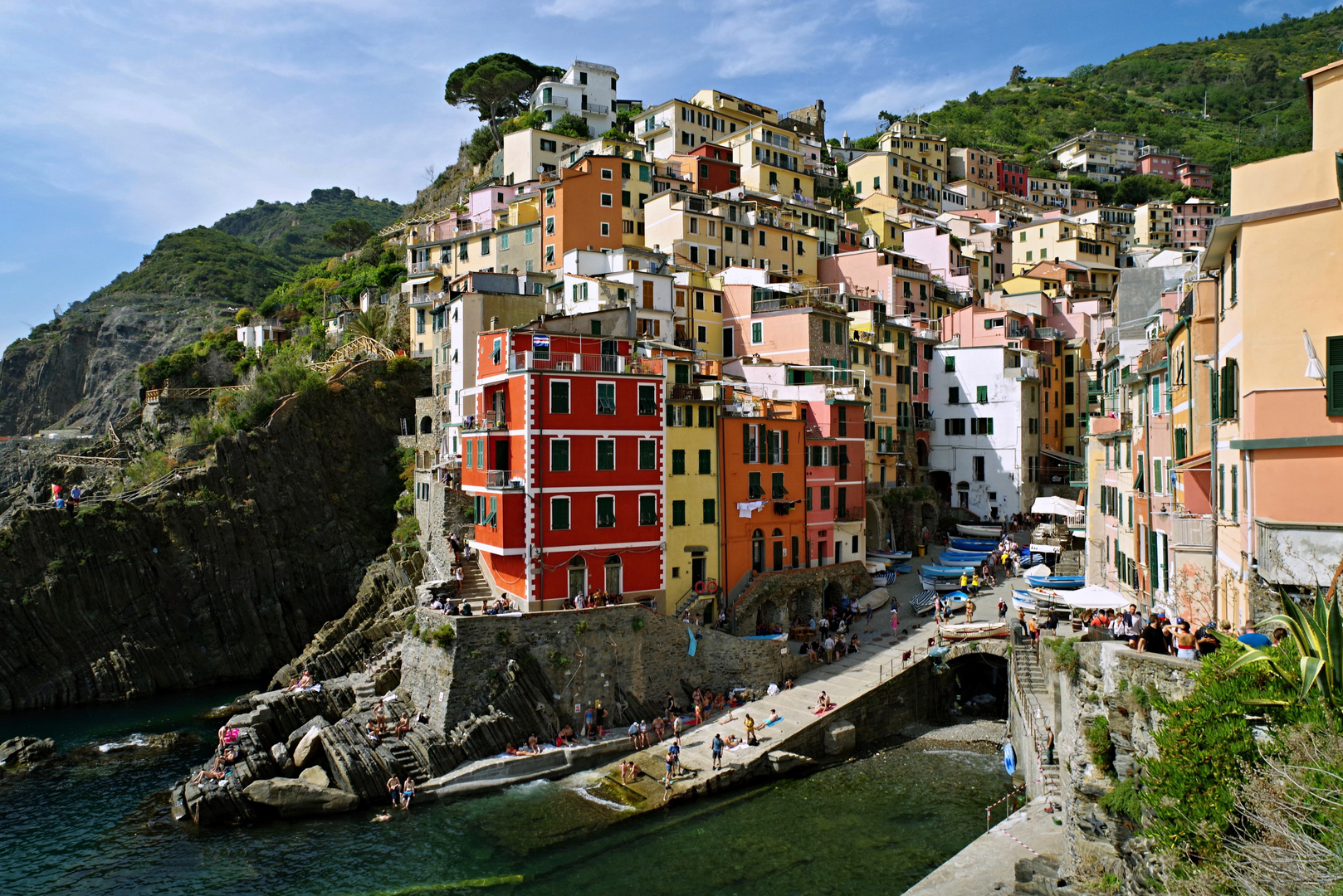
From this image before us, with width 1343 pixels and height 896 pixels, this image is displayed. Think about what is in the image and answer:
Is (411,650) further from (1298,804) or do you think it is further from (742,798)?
(1298,804)

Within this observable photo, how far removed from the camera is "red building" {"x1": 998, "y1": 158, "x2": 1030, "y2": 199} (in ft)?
404

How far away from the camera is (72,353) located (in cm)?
9519

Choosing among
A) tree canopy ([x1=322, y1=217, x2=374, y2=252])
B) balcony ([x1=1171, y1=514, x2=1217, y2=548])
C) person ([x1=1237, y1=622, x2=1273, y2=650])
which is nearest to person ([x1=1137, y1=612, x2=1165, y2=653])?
person ([x1=1237, y1=622, x2=1273, y2=650])

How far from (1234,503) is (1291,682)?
8278 mm

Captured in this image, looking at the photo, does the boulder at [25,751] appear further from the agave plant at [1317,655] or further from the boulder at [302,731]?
the agave plant at [1317,655]

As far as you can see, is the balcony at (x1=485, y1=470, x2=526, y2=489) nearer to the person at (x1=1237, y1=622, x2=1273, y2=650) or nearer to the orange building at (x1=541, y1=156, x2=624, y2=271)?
the person at (x1=1237, y1=622, x2=1273, y2=650)

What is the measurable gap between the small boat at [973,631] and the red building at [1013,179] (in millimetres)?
99585

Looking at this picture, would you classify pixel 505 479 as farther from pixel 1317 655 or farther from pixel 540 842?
pixel 1317 655

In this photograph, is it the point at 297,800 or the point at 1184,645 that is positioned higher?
the point at 1184,645

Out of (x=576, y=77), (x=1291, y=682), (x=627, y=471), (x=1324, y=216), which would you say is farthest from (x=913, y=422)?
(x=576, y=77)

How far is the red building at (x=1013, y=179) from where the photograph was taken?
123125mm

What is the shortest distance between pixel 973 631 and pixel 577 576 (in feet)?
57.3

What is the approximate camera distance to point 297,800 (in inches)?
1220

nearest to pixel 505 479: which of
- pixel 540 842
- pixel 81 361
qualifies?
pixel 540 842
